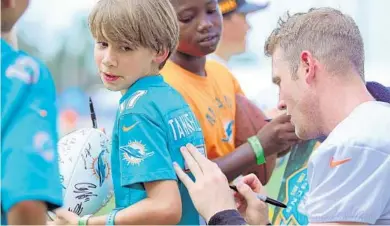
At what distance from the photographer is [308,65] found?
7.19ft

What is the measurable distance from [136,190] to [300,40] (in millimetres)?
562

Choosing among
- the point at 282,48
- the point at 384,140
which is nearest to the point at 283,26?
the point at 282,48

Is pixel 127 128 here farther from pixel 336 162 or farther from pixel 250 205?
pixel 336 162

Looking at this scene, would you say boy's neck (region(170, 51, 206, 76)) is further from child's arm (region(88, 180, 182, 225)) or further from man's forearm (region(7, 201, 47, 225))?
man's forearm (region(7, 201, 47, 225))

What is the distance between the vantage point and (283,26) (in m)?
2.31

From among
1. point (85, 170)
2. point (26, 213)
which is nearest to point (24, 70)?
point (26, 213)

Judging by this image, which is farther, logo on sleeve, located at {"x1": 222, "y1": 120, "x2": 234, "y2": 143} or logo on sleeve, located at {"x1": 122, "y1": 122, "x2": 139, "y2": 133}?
logo on sleeve, located at {"x1": 222, "y1": 120, "x2": 234, "y2": 143}

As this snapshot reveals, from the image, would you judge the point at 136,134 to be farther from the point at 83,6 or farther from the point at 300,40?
the point at 83,6

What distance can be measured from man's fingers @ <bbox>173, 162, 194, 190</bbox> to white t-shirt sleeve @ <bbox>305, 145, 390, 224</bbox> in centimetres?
35

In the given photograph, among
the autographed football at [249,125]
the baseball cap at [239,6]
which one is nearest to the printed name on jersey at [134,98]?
the autographed football at [249,125]

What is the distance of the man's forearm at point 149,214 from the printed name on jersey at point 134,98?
25cm
